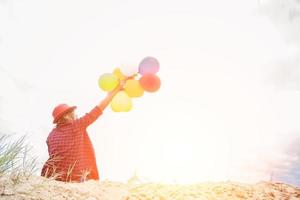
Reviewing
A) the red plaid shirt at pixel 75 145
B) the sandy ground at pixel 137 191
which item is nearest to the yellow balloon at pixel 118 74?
the red plaid shirt at pixel 75 145

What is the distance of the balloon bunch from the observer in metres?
7.49

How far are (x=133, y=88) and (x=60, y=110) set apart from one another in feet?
4.17

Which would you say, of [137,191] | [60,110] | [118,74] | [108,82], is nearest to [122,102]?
[108,82]

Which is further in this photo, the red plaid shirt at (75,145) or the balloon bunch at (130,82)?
the balloon bunch at (130,82)

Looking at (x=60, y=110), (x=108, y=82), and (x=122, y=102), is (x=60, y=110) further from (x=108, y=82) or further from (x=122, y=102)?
(x=122, y=102)

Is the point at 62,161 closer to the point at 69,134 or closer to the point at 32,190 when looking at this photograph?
the point at 69,134

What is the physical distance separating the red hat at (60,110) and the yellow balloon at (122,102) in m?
0.70

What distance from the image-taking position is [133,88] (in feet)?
24.5

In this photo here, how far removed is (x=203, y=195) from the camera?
423 centimetres

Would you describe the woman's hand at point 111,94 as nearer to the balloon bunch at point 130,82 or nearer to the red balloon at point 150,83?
the balloon bunch at point 130,82

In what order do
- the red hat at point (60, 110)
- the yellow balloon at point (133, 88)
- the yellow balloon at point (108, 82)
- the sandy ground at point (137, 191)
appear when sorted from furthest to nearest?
the yellow balloon at point (108, 82), the yellow balloon at point (133, 88), the red hat at point (60, 110), the sandy ground at point (137, 191)

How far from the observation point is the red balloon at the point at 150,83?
24.6 feet

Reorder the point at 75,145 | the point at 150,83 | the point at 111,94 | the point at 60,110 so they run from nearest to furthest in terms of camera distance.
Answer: the point at 75,145 < the point at 60,110 < the point at 150,83 < the point at 111,94

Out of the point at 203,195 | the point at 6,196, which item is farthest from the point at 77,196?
the point at 203,195
